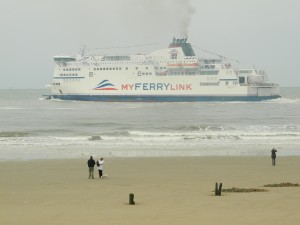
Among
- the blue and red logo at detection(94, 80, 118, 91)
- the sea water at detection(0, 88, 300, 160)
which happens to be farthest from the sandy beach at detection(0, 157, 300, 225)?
the blue and red logo at detection(94, 80, 118, 91)

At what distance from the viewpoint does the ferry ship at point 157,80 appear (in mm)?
74000

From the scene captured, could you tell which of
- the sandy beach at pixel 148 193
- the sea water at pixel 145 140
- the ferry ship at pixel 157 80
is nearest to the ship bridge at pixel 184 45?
the ferry ship at pixel 157 80

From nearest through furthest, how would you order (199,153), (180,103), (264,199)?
(264,199), (199,153), (180,103)

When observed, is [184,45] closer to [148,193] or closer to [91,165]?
[91,165]

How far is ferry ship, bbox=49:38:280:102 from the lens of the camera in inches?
2913

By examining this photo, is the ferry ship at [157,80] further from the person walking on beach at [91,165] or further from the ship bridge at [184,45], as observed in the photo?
the person walking on beach at [91,165]

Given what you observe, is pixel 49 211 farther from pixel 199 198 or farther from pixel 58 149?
pixel 58 149

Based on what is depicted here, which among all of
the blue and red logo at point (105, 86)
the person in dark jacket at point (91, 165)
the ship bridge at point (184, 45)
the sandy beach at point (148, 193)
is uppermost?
the ship bridge at point (184, 45)

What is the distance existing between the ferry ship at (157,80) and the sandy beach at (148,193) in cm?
5310

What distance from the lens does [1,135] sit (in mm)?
32156

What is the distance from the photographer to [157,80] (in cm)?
7525

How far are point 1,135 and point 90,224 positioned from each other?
2311cm

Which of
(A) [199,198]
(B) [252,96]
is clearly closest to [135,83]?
(B) [252,96]

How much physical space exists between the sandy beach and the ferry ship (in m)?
53.1
